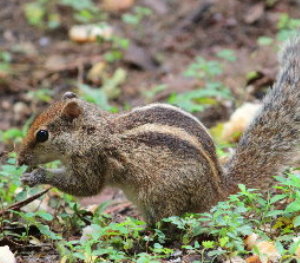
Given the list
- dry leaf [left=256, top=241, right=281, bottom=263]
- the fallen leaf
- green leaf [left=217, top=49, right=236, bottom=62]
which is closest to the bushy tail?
dry leaf [left=256, top=241, right=281, bottom=263]

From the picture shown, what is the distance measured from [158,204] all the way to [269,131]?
100 centimetres

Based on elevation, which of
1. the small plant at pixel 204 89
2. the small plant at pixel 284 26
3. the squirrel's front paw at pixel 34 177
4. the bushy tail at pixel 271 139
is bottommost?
the squirrel's front paw at pixel 34 177

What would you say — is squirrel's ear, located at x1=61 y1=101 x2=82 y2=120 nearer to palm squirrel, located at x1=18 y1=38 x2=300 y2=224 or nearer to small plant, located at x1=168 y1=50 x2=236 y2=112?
palm squirrel, located at x1=18 y1=38 x2=300 y2=224

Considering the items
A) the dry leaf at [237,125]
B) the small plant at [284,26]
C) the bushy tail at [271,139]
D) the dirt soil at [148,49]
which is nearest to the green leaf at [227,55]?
the dirt soil at [148,49]

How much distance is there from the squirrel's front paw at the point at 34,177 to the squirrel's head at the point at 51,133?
0.35 feet

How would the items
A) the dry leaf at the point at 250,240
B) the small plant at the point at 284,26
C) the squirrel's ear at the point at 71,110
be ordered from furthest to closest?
the small plant at the point at 284,26 → the squirrel's ear at the point at 71,110 → the dry leaf at the point at 250,240

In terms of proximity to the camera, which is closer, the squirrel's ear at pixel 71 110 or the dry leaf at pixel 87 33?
the squirrel's ear at pixel 71 110

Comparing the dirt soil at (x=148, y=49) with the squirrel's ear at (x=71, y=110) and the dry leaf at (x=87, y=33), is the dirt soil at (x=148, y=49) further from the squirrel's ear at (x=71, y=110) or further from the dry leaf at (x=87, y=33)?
the squirrel's ear at (x=71, y=110)

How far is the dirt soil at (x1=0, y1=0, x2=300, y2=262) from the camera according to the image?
27.2ft

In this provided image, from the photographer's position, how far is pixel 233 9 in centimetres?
967

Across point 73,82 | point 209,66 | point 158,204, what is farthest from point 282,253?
point 73,82

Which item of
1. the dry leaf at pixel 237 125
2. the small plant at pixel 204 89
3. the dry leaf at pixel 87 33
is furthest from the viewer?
the dry leaf at pixel 87 33

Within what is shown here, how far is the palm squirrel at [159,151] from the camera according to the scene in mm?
4449

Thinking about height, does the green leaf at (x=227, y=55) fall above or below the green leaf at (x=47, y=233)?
above
